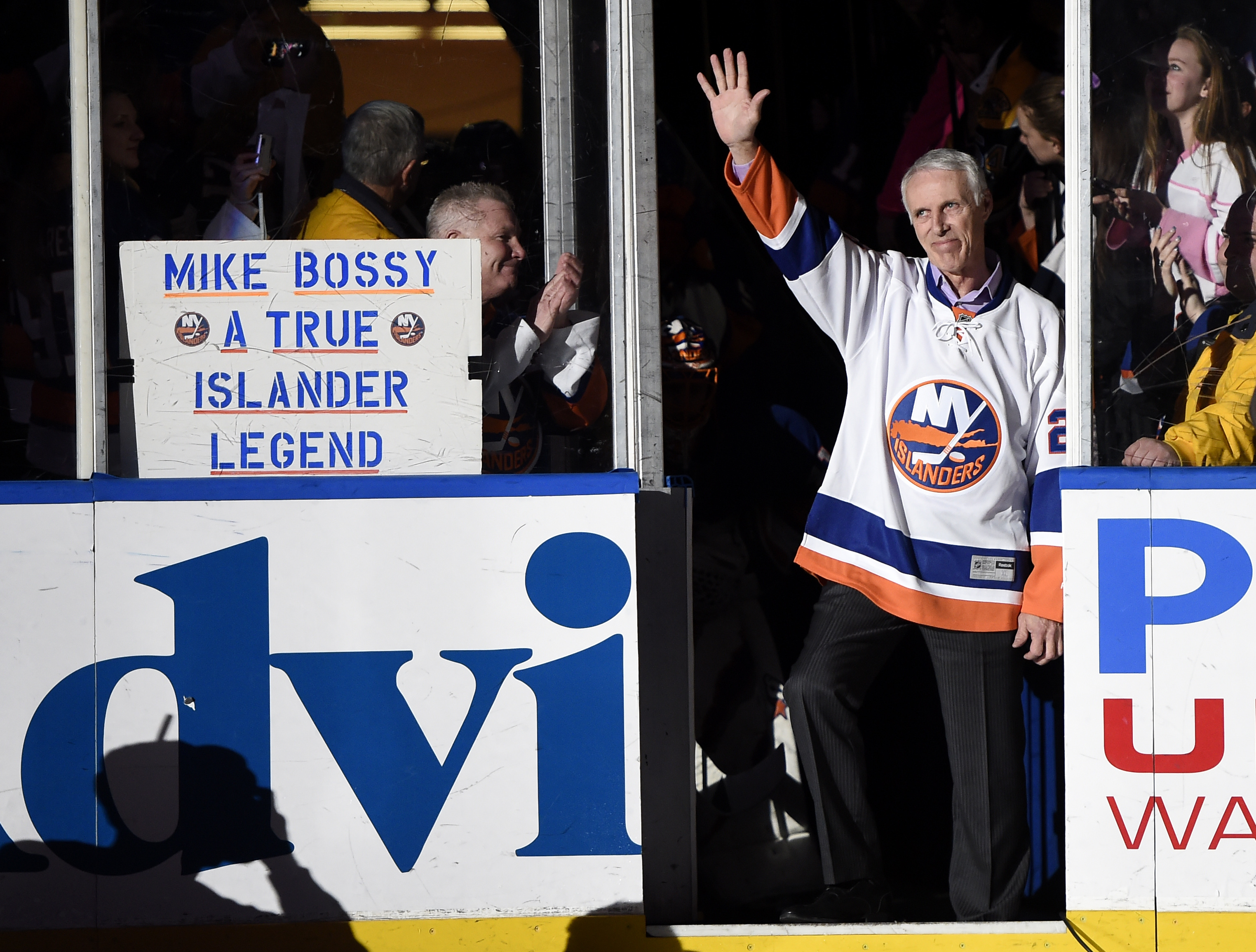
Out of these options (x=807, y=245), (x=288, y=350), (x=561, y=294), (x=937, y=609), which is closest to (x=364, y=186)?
(x=288, y=350)

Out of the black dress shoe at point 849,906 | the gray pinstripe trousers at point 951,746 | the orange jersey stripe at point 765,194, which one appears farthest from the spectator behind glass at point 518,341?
the black dress shoe at point 849,906

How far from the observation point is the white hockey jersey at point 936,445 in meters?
3.01

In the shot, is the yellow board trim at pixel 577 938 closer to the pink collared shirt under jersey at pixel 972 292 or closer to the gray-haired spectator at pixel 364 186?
the pink collared shirt under jersey at pixel 972 292

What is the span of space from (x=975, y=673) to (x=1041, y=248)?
1734 mm

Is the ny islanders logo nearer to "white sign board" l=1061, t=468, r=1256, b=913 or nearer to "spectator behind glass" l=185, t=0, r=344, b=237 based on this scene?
"white sign board" l=1061, t=468, r=1256, b=913

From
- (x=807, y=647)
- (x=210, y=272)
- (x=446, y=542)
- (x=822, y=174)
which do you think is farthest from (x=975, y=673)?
(x=210, y=272)

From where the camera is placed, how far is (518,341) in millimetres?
2830

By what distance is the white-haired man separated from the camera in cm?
298

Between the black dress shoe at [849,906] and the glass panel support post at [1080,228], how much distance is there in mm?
1282

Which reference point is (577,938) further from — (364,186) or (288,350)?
(364,186)

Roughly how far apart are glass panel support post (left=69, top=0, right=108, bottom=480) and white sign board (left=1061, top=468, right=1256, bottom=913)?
8.32 feet

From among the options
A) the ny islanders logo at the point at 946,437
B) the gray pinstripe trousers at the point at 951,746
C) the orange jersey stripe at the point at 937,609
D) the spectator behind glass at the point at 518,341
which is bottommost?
A: the gray pinstripe trousers at the point at 951,746

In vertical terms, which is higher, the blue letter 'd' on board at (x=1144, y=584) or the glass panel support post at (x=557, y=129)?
the glass panel support post at (x=557, y=129)

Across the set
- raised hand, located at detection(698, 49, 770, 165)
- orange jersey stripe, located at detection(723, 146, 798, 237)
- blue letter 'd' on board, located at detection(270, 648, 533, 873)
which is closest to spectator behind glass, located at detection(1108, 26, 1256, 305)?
Answer: orange jersey stripe, located at detection(723, 146, 798, 237)
